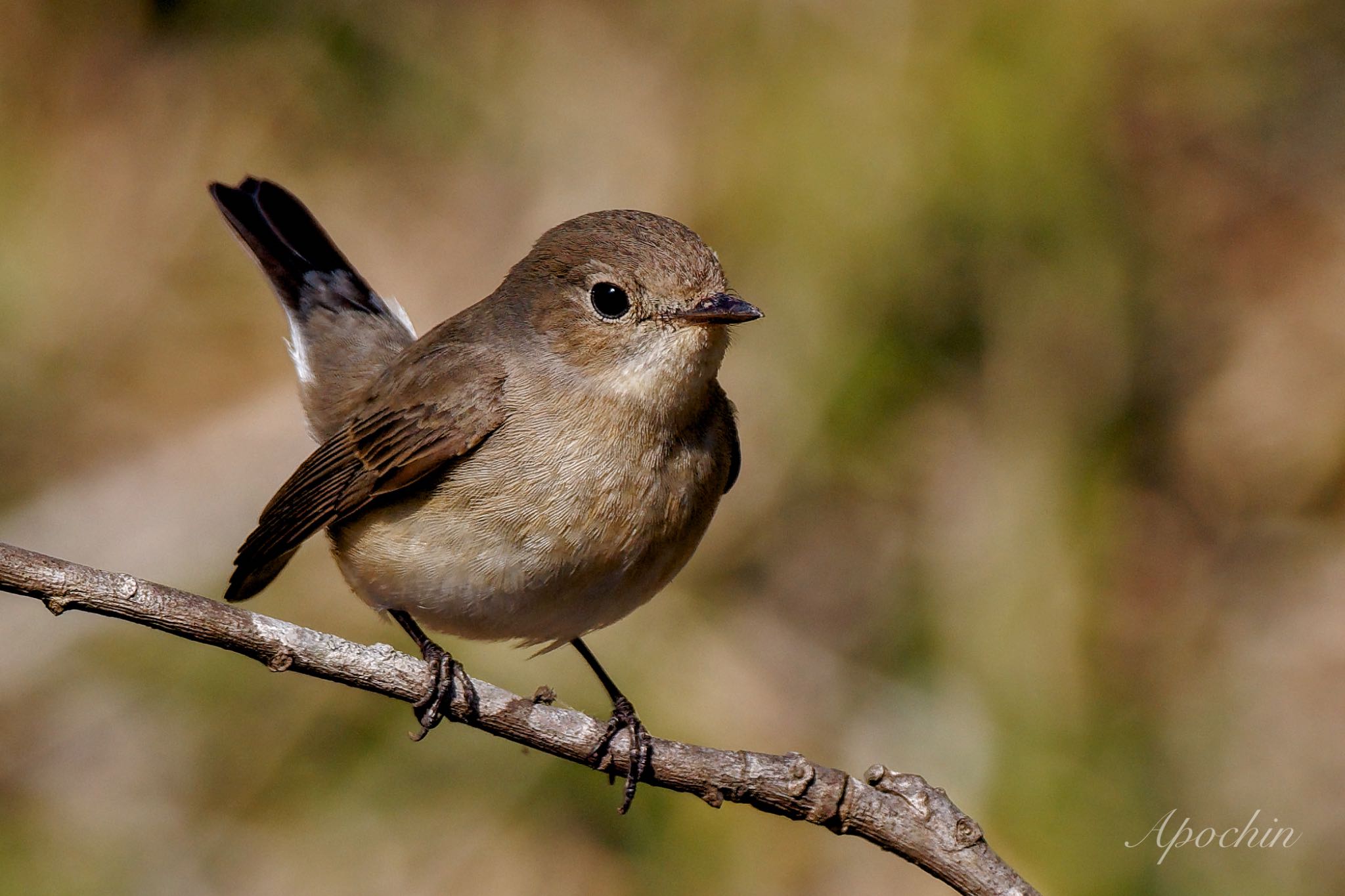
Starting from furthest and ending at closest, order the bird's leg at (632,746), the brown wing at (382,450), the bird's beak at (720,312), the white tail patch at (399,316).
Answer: the white tail patch at (399,316)
the brown wing at (382,450)
the bird's beak at (720,312)
the bird's leg at (632,746)

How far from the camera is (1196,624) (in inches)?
243

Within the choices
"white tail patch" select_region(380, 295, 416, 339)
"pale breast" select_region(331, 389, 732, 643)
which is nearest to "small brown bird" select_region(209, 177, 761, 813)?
"pale breast" select_region(331, 389, 732, 643)

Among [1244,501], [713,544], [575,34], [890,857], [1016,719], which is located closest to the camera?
[1016,719]

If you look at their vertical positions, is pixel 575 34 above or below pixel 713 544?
above

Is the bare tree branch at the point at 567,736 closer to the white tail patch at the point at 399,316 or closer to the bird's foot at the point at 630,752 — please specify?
the bird's foot at the point at 630,752

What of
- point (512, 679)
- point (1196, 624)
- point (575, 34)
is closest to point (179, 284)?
point (575, 34)

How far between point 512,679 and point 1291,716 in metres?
3.41

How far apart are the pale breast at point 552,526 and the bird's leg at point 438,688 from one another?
0.36 ft

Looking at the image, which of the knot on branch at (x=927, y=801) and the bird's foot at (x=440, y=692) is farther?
the bird's foot at (x=440, y=692)

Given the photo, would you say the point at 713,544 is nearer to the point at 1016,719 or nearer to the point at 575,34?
the point at 1016,719
